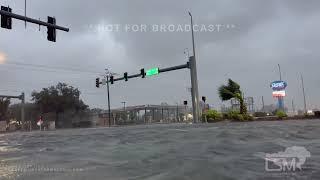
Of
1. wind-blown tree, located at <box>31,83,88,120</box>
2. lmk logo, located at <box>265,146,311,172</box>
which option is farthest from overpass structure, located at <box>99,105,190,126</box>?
lmk logo, located at <box>265,146,311,172</box>

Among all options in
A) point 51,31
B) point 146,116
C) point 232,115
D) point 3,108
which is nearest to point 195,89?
point 232,115

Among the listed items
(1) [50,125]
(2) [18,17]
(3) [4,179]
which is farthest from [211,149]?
(1) [50,125]

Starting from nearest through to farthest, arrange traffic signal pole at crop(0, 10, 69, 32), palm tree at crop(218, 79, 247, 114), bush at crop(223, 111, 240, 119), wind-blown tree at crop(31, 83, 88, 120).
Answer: traffic signal pole at crop(0, 10, 69, 32), bush at crop(223, 111, 240, 119), palm tree at crop(218, 79, 247, 114), wind-blown tree at crop(31, 83, 88, 120)

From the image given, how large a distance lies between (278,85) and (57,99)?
156ft

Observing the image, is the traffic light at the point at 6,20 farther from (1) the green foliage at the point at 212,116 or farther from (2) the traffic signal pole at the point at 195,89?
(1) the green foliage at the point at 212,116

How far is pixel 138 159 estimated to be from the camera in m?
8.48

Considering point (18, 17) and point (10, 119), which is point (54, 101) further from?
point (18, 17)

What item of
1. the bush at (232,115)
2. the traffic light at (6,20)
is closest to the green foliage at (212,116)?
the bush at (232,115)

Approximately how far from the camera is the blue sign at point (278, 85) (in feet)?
243

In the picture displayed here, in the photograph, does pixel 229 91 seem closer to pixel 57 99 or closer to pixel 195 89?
pixel 195 89

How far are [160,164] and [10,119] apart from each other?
350ft

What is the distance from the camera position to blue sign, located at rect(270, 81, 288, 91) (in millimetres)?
74062

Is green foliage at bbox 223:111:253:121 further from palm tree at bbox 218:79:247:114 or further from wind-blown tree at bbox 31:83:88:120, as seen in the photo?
wind-blown tree at bbox 31:83:88:120

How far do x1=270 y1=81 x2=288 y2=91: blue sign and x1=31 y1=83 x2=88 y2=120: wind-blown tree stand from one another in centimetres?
4530
